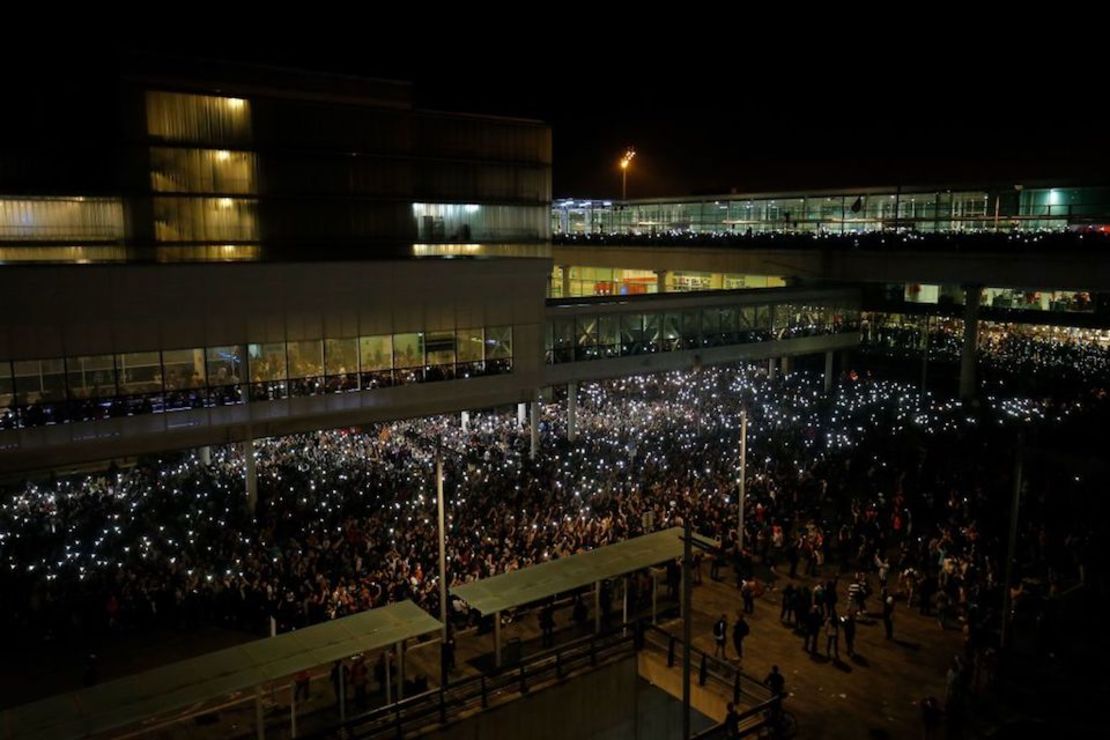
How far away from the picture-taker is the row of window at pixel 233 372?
23.4m

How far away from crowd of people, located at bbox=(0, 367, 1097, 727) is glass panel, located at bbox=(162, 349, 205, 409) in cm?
272

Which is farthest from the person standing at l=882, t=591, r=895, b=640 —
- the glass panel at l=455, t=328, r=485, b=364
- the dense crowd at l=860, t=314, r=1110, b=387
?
the dense crowd at l=860, t=314, r=1110, b=387

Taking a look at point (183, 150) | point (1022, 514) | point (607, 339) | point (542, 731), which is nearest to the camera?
point (542, 731)

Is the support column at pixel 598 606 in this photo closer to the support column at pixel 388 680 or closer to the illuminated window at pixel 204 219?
the support column at pixel 388 680

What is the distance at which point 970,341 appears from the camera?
3872 cm

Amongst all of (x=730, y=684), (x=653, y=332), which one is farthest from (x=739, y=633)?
(x=653, y=332)

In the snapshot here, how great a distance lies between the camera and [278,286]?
26.7 metres

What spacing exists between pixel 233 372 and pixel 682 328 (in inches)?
778

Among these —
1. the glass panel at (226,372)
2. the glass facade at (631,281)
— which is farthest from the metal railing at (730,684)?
the glass facade at (631,281)

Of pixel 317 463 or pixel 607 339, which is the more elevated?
pixel 607 339

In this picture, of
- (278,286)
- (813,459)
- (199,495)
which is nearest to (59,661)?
(199,495)

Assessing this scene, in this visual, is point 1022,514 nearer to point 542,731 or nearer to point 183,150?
point 542,731

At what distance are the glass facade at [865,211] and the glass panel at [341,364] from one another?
34.1 meters

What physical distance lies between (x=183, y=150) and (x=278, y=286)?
548cm
